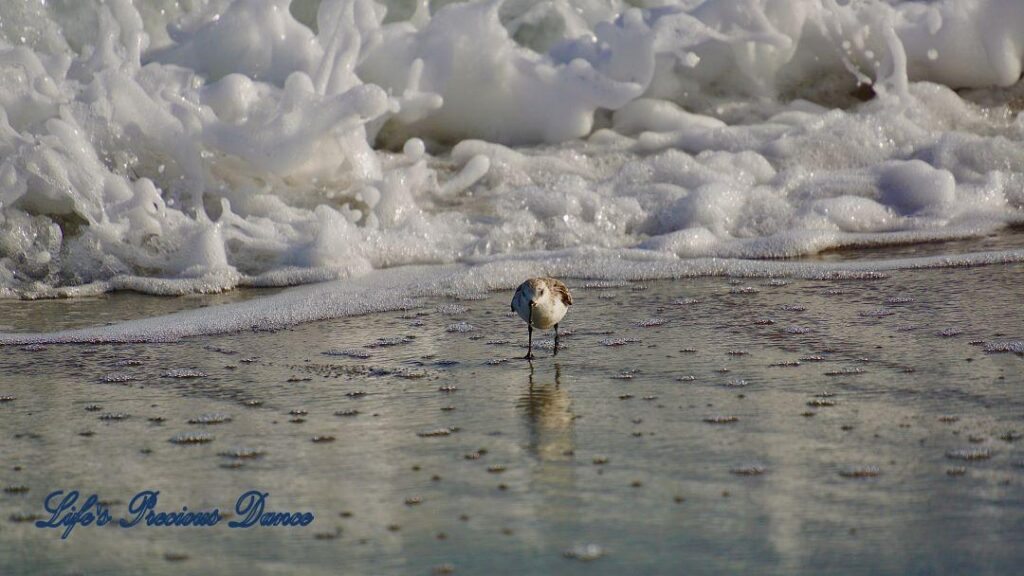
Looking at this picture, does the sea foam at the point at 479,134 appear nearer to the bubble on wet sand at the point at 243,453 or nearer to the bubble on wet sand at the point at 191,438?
the bubble on wet sand at the point at 191,438

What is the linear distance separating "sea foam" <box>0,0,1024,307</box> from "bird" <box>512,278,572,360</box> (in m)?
1.25

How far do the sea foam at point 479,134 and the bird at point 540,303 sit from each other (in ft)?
4.11

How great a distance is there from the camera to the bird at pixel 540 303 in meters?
4.38

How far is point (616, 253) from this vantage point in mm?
6238

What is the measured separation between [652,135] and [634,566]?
5.94 metres

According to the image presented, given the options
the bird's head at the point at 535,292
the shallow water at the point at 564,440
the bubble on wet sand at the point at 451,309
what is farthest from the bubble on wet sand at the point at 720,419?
the bubble on wet sand at the point at 451,309

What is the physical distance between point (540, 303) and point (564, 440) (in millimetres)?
943

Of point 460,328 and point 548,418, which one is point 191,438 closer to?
point 548,418

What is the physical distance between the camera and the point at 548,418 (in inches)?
147

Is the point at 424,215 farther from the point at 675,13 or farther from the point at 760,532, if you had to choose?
the point at 760,532

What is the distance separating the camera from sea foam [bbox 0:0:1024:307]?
6.49m

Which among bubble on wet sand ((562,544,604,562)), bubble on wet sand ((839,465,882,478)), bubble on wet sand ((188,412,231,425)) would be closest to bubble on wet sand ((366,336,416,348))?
bubble on wet sand ((188,412,231,425))

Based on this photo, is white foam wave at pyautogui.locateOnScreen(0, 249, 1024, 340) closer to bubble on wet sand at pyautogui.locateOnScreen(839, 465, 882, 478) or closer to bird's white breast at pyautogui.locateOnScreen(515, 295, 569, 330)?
bird's white breast at pyautogui.locateOnScreen(515, 295, 569, 330)

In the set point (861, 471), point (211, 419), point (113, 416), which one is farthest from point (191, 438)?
point (861, 471)
